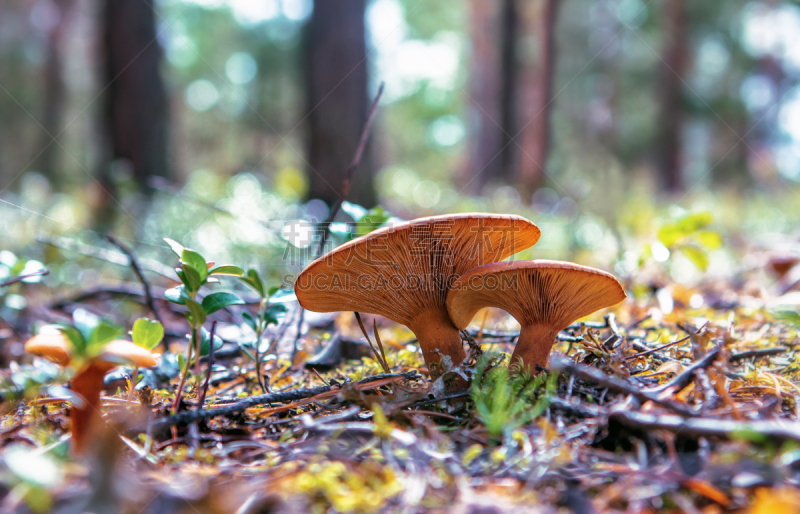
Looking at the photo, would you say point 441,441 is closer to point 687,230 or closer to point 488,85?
point 687,230

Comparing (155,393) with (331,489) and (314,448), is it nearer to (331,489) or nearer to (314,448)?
(314,448)

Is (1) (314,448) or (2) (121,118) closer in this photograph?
(1) (314,448)

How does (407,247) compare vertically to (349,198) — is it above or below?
below

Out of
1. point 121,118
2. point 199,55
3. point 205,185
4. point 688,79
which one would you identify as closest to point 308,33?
point 205,185

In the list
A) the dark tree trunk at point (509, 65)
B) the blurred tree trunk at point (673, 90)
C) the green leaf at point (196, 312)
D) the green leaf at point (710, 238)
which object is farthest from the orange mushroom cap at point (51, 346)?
the blurred tree trunk at point (673, 90)

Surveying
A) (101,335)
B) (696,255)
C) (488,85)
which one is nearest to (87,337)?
(101,335)
